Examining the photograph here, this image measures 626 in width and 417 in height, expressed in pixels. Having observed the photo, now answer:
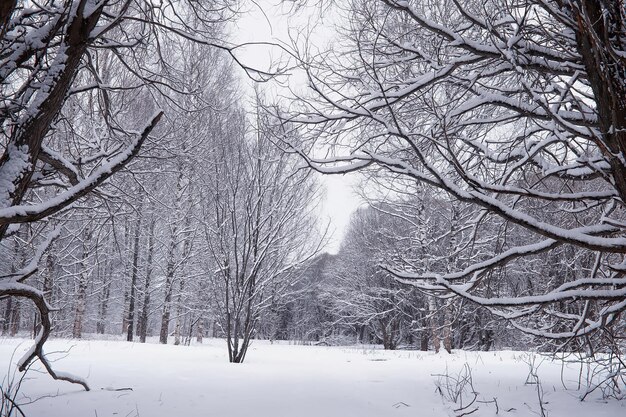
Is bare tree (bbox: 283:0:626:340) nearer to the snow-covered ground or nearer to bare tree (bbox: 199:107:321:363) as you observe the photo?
the snow-covered ground

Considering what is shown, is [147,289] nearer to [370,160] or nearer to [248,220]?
[248,220]

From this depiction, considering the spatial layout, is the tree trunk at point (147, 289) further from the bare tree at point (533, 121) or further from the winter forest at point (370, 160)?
the bare tree at point (533, 121)

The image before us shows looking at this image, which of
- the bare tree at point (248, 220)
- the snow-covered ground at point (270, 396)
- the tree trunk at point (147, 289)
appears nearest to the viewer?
the snow-covered ground at point (270, 396)

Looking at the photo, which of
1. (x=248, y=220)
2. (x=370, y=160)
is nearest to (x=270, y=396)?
(x=370, y=160)

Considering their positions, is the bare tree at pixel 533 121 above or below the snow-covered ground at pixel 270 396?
above

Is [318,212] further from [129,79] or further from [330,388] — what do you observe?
[330,388]

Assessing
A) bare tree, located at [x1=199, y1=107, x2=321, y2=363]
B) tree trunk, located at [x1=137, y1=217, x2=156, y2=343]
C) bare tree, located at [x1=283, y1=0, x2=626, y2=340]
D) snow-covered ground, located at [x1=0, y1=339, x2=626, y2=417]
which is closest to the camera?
bare tree, located at [x1=283, y1=0, x2=626, y2=340]

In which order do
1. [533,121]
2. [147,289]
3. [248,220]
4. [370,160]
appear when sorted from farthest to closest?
[147,289] < [248,220] < [370,160] < [533,121]

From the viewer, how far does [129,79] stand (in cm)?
874

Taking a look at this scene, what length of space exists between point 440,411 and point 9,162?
2.88 meters

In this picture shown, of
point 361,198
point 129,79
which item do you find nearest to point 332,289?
point 361,198

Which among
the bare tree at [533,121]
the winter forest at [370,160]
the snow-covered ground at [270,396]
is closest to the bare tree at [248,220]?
the winter forest at [370,160]

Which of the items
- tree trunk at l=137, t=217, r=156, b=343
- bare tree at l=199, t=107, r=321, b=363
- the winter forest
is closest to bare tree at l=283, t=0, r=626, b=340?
the winter forest

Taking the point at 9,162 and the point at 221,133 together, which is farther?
the point at 221,133
